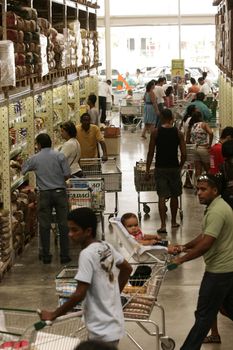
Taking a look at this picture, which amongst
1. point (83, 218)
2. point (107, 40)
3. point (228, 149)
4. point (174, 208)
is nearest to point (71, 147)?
point (174, 208)

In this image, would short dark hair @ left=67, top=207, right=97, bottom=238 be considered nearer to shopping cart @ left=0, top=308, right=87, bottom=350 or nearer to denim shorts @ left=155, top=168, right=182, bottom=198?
shopping cart @ left=0, top=308, right=87, bottom=350

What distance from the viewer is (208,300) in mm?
7184

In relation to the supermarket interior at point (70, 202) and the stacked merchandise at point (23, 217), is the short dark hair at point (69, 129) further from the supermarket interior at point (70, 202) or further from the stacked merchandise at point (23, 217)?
the stacked merchandise at point (23, 217)

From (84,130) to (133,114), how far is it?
14.5 m

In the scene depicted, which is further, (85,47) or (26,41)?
(85,47)

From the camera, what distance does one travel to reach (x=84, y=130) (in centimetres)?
1445

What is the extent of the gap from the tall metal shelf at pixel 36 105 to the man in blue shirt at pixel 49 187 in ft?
1.31

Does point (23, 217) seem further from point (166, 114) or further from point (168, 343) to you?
point (168, 343)

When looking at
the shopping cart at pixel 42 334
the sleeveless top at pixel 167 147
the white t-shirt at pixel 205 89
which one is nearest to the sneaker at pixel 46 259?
the sleeveless top at pixel 167 147

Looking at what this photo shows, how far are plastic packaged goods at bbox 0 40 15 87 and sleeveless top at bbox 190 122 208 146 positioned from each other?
5.04 meters

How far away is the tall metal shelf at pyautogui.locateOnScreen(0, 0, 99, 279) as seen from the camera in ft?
37.1

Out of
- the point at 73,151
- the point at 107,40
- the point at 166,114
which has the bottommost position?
the point at 73,151

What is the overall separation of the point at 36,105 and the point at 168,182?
3.32 metres

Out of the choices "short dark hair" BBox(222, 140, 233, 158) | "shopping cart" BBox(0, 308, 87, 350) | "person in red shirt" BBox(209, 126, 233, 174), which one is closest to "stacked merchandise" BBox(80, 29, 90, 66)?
"person in red shirt" BBox(209, 126, 233, 174)
